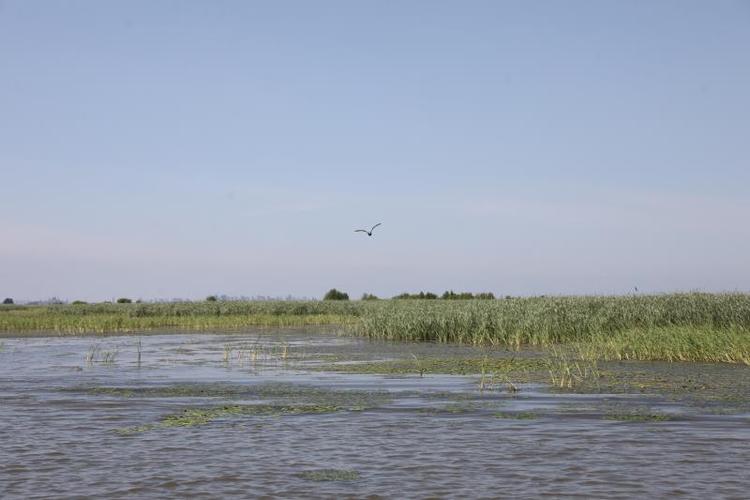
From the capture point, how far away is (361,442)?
1116 cm

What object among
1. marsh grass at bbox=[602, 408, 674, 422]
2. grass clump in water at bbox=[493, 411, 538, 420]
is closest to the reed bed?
marsh grass at bbox=[602, 408, 674, 422]

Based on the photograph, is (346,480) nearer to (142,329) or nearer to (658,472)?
(658,472)

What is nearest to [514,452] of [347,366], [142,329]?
[347,366]

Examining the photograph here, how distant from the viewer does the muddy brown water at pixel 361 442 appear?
8820 millimetres

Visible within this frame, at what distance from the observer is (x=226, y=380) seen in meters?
19.5

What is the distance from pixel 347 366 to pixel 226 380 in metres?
4.28

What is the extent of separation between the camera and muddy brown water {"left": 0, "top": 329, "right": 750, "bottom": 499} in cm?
882

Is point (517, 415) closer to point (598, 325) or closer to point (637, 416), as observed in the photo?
point (637, 416)

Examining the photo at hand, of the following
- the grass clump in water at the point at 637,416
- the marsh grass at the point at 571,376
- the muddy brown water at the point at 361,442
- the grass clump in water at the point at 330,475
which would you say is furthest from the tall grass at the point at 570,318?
the grass clump in water at the point at 330,475

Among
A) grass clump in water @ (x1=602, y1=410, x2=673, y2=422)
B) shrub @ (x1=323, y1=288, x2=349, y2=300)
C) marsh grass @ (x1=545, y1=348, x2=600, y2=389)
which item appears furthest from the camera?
shrub @ (x1=323, y1=288, x2=349, y2=300)

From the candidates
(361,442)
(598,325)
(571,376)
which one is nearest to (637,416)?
(361,442)

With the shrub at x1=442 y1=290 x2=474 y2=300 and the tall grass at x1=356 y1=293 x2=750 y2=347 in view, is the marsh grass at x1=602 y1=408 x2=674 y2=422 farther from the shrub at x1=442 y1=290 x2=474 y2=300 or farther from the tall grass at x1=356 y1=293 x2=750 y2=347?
the shrub at x1=442 y1=290 x2=474 y2=300

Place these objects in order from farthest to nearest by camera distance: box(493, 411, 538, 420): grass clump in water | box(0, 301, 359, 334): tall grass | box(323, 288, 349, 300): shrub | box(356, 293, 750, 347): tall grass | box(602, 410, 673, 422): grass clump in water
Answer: box(323, 288, 349, 300): shrub → box(0, 301, 359, 334): tall grass → box(356, 293, 750, 347): tall grass → box(493, 411, 538, 420): grass clump in water → box(602, 410, 673, 422): grass clump in water

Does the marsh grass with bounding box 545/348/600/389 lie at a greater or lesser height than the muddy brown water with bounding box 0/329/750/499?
greater
